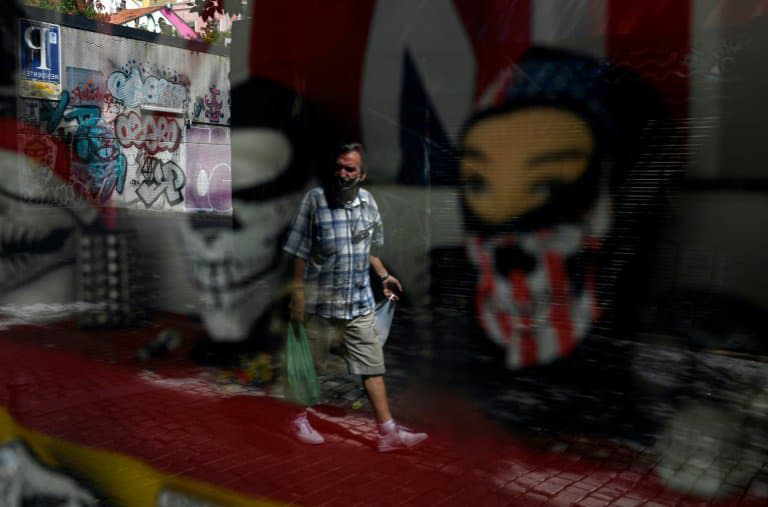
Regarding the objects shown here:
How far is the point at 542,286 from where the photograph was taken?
279 inches

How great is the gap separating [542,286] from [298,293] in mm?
3597

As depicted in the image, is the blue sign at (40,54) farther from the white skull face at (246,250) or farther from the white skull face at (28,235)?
the white skull face at (246,250)

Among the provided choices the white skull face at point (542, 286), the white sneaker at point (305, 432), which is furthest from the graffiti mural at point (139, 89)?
the white sneaker at point (305, 432)

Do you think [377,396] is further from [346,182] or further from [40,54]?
[40,54]

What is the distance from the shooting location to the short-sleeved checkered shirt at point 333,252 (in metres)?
4.11

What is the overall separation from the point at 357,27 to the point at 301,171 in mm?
1559

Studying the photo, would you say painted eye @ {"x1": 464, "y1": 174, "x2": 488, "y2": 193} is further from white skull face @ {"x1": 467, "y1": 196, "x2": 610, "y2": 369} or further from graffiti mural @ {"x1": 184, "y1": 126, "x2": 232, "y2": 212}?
graffiti mural @ {"x1": 184, "y1": 126, "x2": 232, "y2": 212}

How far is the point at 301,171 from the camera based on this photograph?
24.4ft

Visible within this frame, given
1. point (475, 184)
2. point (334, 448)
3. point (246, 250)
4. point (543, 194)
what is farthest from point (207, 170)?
point (334, 448)

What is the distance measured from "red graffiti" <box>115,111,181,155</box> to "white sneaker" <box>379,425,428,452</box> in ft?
61.8

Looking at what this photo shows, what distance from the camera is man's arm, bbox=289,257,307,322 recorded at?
410cm

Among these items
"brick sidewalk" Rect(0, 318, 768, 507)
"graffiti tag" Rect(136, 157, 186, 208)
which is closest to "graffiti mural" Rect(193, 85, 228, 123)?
"graffiti tag" Rect(136, 157, 186, 208)

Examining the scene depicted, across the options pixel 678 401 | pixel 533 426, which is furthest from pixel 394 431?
pixel 678 401

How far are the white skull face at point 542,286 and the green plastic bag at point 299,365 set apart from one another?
279cm
